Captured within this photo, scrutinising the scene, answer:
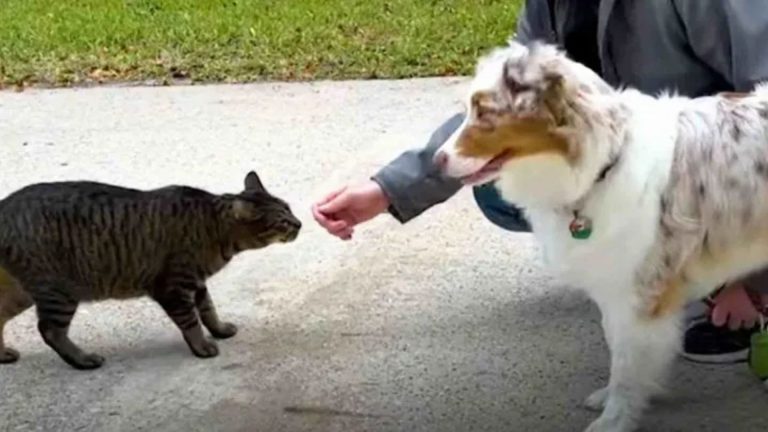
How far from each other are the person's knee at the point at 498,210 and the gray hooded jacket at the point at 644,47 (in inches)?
10.6

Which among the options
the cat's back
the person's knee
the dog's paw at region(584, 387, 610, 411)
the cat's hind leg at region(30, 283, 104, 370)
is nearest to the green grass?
the person's knee

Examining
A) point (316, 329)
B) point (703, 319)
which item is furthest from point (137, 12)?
point (703, 319)

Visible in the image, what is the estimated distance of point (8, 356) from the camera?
12.5 ft

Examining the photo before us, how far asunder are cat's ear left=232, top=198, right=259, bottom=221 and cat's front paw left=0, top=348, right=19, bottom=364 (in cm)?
Answer: 71

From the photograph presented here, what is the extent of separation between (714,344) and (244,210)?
1259mm

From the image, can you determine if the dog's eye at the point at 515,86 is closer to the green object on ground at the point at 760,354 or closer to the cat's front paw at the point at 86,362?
the green object on ground at the point at 760,354

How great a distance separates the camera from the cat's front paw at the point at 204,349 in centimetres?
377

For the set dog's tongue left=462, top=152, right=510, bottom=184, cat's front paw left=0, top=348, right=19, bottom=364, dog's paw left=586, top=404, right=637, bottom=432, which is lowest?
cat's front paw left=0, top=348, right=19, bottom=364

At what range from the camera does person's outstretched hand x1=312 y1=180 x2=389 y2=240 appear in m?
3.36

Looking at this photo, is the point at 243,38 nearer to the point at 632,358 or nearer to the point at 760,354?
the point at 760,354

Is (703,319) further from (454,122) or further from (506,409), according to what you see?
(454,122)

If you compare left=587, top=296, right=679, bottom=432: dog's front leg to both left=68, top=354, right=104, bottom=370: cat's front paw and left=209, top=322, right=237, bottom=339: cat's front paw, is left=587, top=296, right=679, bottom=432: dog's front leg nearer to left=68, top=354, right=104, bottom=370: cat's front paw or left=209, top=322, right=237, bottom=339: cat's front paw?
left=209, top=322, right=237, bottom=339: cat's front paw

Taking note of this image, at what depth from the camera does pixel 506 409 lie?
3.45 metres

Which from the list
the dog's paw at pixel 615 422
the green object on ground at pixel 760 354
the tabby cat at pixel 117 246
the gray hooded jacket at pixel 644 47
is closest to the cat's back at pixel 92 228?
the tabby cat at pixel 117 246
